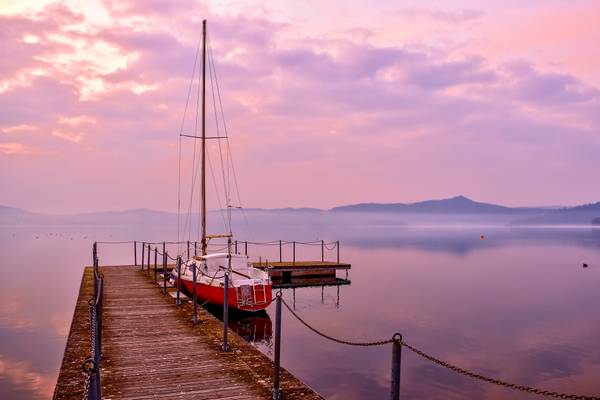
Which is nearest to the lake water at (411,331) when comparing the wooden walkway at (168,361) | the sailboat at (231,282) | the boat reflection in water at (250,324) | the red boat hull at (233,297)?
the boat reflection in water at (250,324)

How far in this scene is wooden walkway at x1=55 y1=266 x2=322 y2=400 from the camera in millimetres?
9117

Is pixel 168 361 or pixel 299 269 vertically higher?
pixel 168 361

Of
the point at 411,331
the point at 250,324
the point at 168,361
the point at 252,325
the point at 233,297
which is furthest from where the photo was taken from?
the point at 411,331

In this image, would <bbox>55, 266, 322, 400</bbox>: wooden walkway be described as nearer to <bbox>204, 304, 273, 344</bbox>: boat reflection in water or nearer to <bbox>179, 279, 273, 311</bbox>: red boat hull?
<bbox>179, 279, 273, 311</bbox>: red boat hull

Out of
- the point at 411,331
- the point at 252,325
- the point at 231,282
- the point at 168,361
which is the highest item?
the point at 231,282

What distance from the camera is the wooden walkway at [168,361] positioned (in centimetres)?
912

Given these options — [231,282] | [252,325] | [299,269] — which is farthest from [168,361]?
[299,269]

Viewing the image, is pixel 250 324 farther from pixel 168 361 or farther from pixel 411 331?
pixel 168 361

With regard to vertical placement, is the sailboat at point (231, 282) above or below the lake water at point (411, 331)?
above

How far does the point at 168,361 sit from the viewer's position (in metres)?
11.0

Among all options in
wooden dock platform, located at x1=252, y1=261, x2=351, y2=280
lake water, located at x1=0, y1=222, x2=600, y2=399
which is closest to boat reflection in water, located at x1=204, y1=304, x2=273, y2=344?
lake water, located at x1=0, y1=222, x2=600, y2=399

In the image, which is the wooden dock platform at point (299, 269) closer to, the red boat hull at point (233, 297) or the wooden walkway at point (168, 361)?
the red boat hull at point (233, 297)

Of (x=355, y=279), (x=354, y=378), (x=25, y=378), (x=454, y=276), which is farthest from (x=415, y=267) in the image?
(x=25, y=378)

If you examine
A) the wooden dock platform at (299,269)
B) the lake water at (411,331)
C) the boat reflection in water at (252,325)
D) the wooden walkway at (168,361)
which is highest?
the wooden walkway at (168,361)
